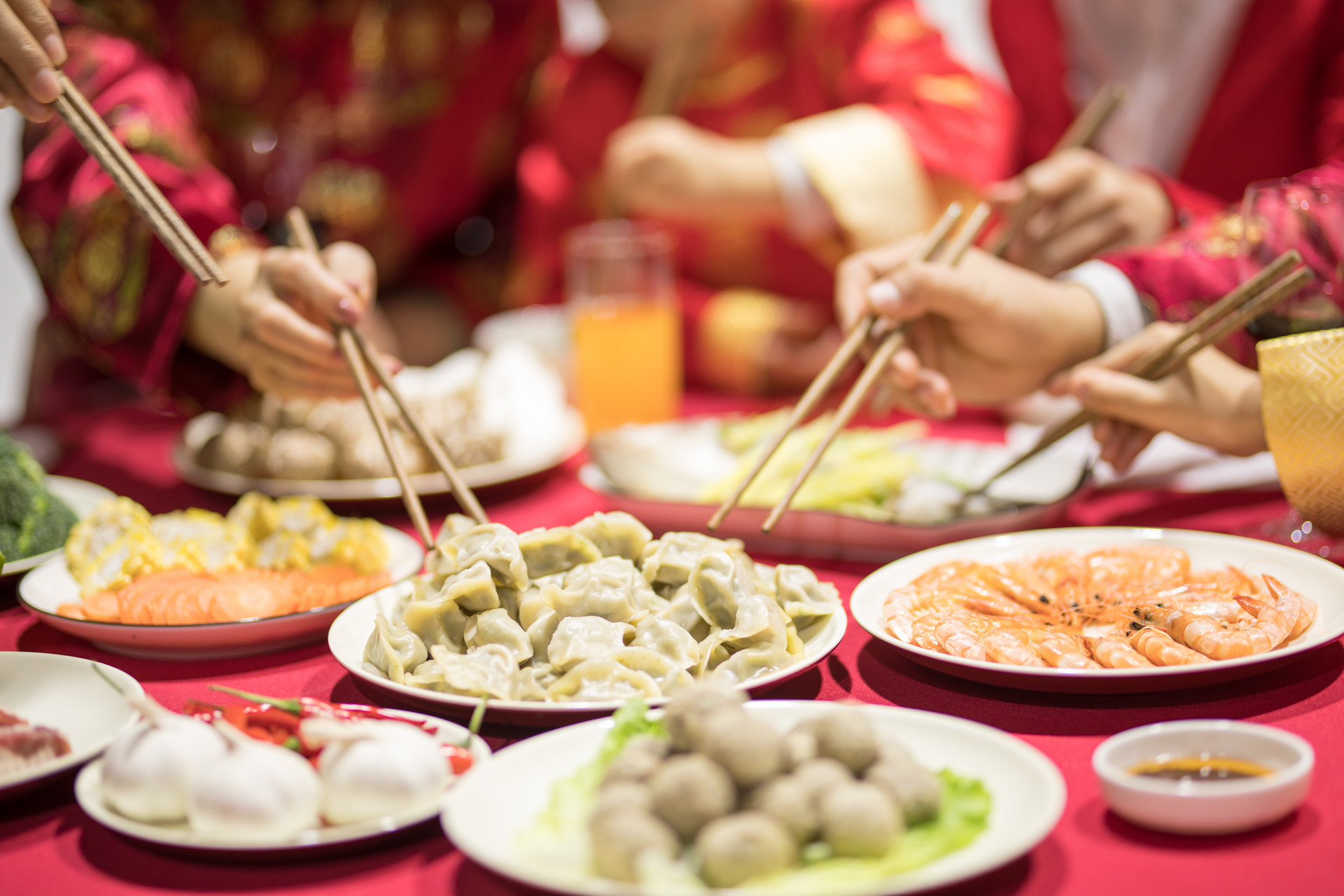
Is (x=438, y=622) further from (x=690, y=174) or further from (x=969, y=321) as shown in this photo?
(x=690, y=174)

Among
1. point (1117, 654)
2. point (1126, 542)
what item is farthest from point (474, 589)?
point (1126, 542)

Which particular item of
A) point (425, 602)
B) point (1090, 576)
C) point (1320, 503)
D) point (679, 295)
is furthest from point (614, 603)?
point (679, 295)

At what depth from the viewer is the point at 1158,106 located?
227 centimetres

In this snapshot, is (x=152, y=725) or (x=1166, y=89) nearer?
(x=152, y=725)

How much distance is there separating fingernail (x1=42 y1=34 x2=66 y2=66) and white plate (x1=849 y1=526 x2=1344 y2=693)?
109 centimetres

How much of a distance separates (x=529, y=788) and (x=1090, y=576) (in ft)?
2.31

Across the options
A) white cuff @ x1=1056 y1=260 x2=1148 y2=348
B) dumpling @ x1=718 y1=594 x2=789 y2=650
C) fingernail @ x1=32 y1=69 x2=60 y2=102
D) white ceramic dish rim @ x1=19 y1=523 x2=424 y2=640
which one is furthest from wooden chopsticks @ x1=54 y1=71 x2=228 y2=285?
white cuff @ x1=1056 y1=260 x2=1148 y2=348

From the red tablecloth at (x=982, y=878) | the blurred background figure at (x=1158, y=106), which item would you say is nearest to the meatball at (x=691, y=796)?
the red tablecloth at (x=982, y=878)

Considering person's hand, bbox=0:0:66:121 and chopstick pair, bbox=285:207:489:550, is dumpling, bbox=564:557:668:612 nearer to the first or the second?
chopstick pair, bbox=285:207:489:550

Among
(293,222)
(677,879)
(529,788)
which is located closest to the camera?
(677,879)

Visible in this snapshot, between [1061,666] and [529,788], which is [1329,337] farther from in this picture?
[529,788]

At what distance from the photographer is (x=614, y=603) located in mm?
1066

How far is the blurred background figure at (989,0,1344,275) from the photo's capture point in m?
1.96

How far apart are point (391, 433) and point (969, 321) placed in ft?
2.56
